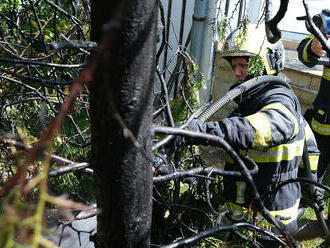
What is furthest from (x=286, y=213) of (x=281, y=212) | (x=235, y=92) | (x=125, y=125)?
(x=125, y=125)

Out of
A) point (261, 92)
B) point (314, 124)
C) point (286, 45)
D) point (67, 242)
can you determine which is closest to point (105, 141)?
point (67, 242)

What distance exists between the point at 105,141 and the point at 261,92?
6.76 feet

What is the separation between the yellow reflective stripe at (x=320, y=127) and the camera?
15.0 feet

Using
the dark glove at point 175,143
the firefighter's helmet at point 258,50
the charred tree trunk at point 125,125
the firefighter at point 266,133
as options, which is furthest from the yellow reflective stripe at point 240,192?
the charred tree trunk at point 125,125

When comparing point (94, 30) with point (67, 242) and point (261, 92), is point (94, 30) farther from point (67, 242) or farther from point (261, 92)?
point (261, 92)

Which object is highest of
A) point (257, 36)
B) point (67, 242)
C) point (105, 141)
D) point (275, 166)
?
point (257, 36)

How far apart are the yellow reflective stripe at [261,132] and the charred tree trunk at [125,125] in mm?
1324

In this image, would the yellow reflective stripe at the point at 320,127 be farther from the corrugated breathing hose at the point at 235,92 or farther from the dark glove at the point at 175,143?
the dark glove at the point at 175,143

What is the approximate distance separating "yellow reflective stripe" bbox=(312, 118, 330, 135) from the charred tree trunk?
13.1 ft

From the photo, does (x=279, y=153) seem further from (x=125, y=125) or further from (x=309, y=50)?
(x=125, y=125)

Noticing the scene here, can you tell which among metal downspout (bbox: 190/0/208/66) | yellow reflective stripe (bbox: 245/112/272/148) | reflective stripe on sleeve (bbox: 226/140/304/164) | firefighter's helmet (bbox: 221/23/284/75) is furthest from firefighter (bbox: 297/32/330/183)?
yellow reflective stripe (bbox: 245/112/272/148)

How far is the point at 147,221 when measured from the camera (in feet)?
3.55

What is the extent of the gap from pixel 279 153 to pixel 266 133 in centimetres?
55

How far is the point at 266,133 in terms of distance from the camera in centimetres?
228
